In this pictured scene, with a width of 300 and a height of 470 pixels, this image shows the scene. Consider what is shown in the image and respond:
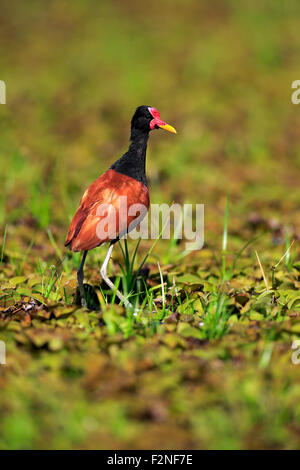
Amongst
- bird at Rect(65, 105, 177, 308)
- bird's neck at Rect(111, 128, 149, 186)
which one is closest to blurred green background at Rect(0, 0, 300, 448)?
bird at Rect(65, 105, 177, 308)

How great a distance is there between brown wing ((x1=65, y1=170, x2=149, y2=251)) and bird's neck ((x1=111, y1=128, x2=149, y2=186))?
0.21 feet

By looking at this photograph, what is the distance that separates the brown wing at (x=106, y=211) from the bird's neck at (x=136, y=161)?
64 mm

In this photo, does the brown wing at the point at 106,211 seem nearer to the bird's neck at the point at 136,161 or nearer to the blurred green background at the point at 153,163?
the bird's neck at the point at 136,161

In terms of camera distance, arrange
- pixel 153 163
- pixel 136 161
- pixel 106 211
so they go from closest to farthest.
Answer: pixel 106 211
pixel 136 161
pixel 153 163

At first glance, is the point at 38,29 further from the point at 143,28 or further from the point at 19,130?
the point at 19,130

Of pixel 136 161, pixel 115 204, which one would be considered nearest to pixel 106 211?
pixel 115 204

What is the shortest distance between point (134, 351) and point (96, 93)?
9.80 m

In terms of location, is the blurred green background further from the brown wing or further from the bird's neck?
the bird's neck

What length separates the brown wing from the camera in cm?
414

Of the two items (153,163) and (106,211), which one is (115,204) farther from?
(153,163)

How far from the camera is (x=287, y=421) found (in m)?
2.89

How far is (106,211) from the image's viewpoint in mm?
4195

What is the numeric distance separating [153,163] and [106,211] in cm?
518
